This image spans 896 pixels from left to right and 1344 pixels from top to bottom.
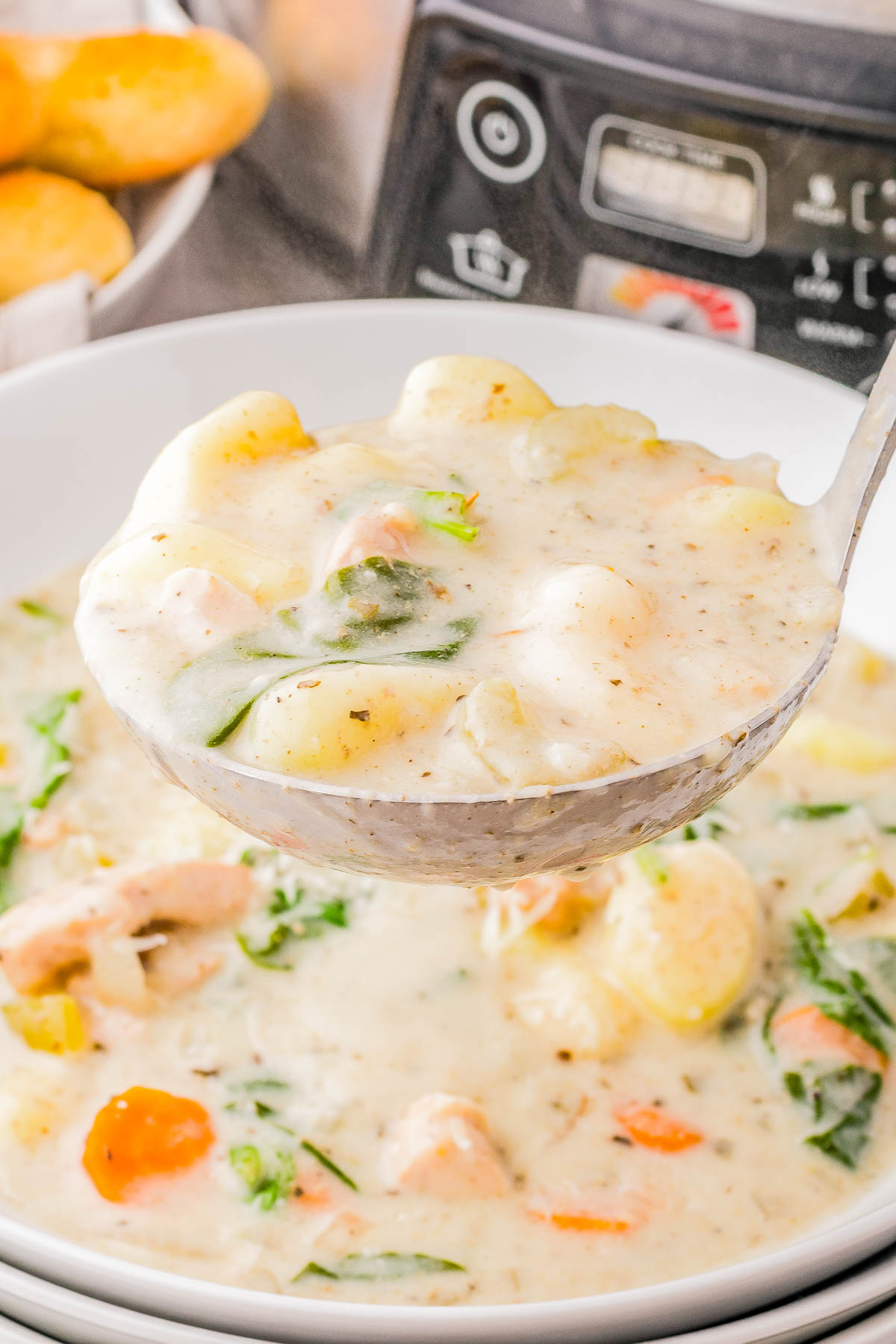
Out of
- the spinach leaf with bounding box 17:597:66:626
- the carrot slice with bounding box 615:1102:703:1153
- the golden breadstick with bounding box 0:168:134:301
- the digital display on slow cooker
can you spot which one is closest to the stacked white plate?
the spinach leaf with bounding box 17:597:66:626

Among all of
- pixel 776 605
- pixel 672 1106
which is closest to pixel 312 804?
pixel 776 605

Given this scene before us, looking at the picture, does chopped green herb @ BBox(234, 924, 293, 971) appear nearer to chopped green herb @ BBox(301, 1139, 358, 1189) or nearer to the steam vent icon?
chopped green herb @ BBox(301, 1139, 358, 1189)

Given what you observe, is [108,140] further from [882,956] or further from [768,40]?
[882,956]

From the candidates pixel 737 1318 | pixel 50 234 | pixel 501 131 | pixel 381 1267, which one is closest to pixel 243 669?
pixel 381 1267

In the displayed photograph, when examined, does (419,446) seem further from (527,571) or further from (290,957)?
(290,957)

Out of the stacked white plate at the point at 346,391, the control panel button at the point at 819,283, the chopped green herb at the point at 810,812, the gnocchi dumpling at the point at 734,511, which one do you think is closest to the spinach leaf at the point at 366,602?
the gnocchi dumpling at the point at 734,511
